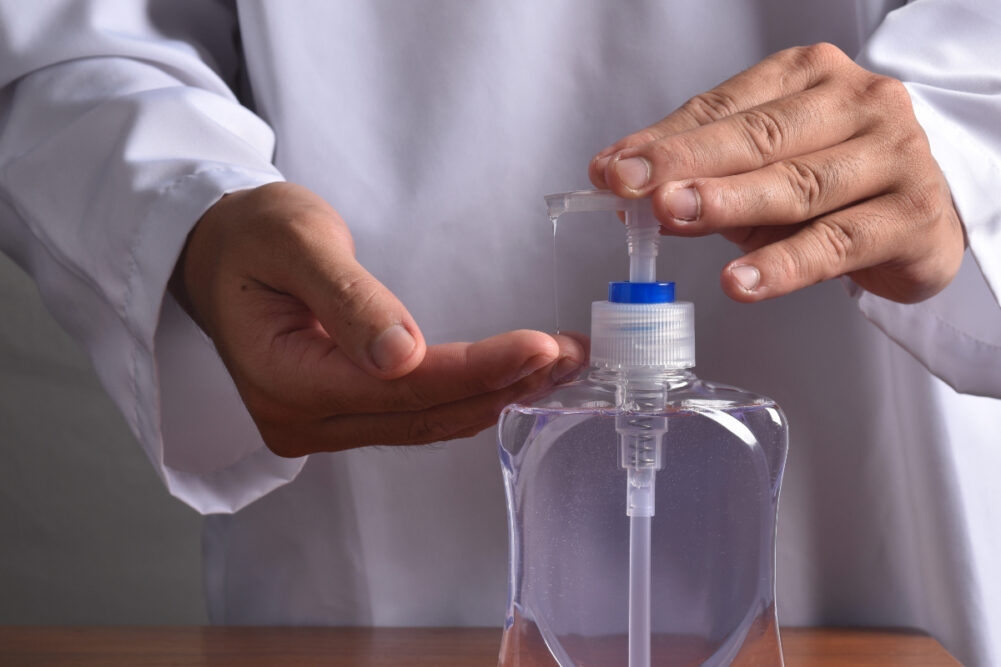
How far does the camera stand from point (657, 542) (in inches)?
19.4

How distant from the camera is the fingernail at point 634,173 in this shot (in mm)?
396

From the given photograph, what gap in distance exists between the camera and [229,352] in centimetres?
50

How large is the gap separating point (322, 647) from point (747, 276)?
0.38 m

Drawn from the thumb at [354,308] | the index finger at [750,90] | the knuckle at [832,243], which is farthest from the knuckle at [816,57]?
the thumb at [354,308]

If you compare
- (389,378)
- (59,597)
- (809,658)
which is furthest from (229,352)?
(59,597)

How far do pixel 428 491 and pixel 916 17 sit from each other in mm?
442

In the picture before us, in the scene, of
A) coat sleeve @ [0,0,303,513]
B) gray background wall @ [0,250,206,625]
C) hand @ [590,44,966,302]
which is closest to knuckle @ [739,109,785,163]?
hand @ [590,44,966,302]

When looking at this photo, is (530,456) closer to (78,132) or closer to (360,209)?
(360,209)

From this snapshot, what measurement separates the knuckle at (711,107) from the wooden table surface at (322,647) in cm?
33

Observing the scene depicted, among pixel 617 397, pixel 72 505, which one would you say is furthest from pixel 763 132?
pixel 72 505

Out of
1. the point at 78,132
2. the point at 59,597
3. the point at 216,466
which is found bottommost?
the point at 59,597

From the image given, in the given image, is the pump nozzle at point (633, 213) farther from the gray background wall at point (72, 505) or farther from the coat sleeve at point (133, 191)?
the gray background wall at point (72, 505)

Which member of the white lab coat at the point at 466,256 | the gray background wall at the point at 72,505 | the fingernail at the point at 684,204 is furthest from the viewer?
the gray background wall at the point at 72,505

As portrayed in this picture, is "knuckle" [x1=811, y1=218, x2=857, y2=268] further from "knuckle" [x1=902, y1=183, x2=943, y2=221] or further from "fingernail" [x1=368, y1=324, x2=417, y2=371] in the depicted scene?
"fingernail" [x1=368, y1=324, x2=417, y2=371]
